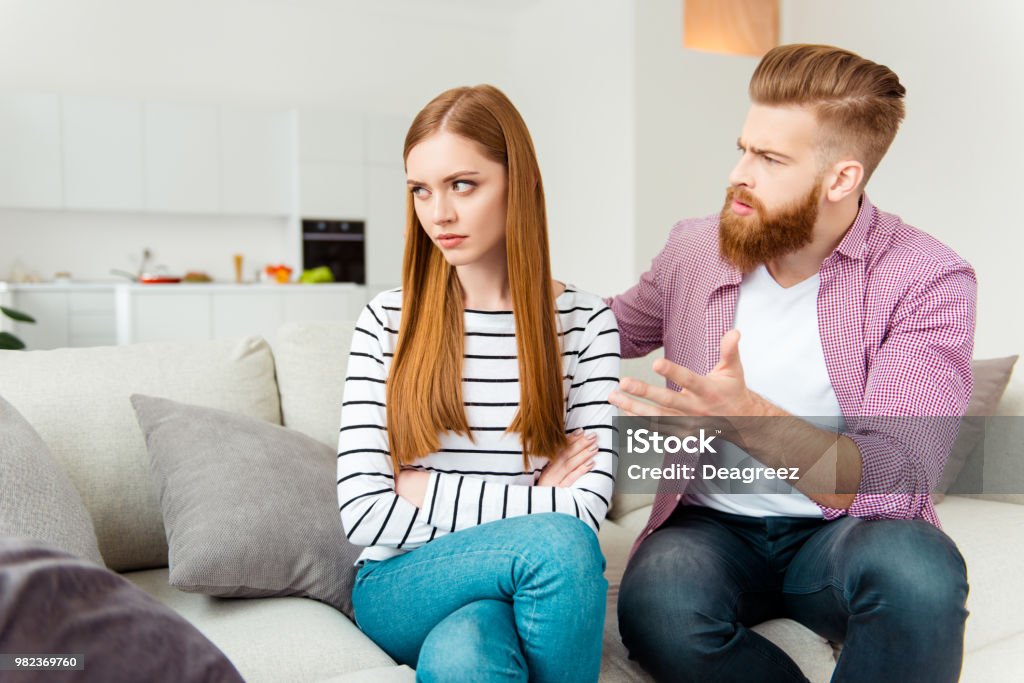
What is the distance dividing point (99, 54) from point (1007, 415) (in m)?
6.48

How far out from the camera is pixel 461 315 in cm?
150

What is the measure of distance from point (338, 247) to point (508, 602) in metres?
5.84

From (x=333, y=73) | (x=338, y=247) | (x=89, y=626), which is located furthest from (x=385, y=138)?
(x=89, y=626)

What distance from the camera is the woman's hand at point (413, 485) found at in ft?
4.47

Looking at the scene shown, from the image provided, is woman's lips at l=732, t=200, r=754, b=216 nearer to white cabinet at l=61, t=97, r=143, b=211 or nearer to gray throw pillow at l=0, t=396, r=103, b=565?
gray throw pillow at l=0, t=396, r=103, b=565

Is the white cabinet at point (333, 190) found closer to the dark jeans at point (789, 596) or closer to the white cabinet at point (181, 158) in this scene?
the white cabinet at point (181, 158)

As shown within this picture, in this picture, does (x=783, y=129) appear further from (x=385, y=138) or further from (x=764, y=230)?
(x=385, y=138)

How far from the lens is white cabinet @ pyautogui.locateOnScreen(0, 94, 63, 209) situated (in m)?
5.93

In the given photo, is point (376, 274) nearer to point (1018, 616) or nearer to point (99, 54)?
point (99, 54)

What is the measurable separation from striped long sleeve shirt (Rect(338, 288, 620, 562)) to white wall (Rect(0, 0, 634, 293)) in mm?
4309

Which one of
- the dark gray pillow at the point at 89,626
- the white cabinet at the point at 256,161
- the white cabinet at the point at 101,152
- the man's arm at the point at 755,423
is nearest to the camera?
the dark gray pillow at the point at 89,626

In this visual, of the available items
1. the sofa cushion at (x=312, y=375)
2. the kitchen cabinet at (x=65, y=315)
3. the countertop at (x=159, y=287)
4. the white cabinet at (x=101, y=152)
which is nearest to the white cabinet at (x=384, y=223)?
the countertop at (x=159, y=287)

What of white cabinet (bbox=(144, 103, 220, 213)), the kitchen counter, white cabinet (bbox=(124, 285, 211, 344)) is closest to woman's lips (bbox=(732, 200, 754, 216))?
the kitchen counter

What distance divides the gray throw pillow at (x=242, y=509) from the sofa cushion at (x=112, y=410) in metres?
0.09
